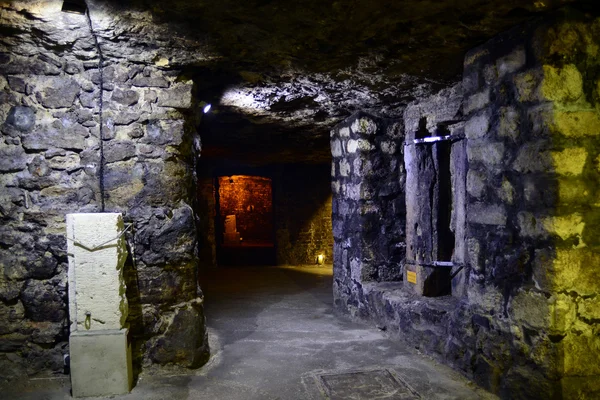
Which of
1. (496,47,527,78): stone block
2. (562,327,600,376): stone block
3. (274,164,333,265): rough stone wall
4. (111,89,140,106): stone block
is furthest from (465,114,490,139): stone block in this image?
(274,164,333,265): rough stone wall

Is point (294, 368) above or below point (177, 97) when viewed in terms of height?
below

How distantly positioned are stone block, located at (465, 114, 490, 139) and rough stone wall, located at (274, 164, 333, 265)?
20.0 ft

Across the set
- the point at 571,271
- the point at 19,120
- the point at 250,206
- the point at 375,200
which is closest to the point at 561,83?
the point at 571,271

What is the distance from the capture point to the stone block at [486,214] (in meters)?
2.34

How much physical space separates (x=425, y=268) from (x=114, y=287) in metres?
2.21

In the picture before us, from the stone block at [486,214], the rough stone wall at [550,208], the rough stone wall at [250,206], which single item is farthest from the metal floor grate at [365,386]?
the rough stone wall at [250,206]

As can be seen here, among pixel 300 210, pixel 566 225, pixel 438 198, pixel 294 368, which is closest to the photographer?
pixel 566 225

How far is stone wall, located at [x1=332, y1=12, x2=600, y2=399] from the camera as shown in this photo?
79.8 inches

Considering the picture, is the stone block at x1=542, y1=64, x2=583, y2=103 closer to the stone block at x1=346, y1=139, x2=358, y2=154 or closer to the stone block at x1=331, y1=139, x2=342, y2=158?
the stone block at x1=346, y1=139, x2=358, y2=154

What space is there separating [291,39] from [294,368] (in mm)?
2032

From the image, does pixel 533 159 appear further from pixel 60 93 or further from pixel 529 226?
pixel 60 93

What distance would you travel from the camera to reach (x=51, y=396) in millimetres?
2377

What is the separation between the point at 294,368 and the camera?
2809 millimetres

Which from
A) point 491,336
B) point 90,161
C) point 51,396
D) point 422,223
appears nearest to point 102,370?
point 51,396
